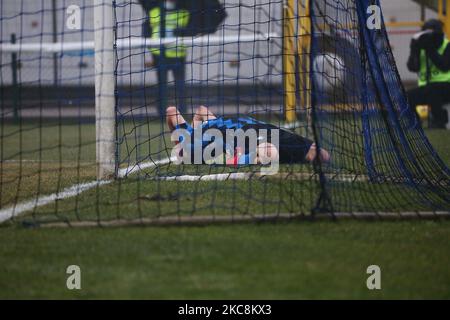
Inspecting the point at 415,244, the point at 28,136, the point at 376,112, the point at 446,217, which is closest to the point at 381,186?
the point at 376,112

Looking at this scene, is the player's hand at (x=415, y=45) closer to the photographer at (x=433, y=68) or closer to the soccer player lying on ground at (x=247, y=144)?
the photographer at (x=433, y=68)

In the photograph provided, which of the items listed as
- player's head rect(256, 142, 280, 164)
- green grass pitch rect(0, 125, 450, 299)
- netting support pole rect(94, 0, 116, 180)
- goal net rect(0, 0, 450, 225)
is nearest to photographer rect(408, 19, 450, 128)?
goal net rect(0, 0, 450, 225)

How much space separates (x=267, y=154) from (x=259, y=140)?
0.22m

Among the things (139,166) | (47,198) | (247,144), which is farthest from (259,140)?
(47,198)

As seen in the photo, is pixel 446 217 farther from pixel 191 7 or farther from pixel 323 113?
pixel 191 7

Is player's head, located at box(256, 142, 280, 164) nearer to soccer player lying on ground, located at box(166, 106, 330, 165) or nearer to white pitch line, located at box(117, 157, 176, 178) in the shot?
soccer player lying on ground, located at box(166, 106, 330, 165)

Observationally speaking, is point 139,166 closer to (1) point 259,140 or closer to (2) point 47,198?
(1) point 259,140

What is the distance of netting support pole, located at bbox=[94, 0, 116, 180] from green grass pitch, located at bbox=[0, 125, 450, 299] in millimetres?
1400

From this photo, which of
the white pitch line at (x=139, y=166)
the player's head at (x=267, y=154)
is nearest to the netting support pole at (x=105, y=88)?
the white pitch line at (x=139, y=166)

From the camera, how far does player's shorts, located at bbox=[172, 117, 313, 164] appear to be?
6.46 m

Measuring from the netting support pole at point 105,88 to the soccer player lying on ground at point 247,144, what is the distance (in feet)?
2.89

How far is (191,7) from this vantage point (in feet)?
47.1

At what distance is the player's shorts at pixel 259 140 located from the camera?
6461 mm
